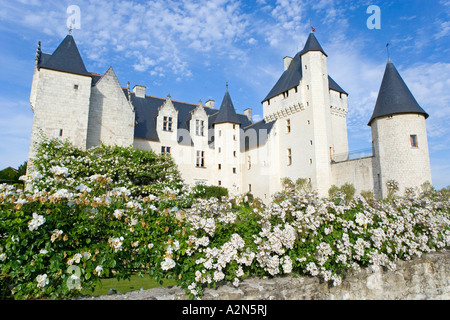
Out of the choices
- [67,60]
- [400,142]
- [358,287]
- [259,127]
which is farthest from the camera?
[259,127]

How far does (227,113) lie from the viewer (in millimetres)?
27734

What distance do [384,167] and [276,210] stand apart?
17.7 m

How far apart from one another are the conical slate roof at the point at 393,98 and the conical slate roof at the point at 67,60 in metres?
21.3

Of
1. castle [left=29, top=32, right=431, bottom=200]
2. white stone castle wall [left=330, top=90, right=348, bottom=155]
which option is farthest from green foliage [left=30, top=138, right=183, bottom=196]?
white stone castle wall [left=330, top=90, right=348, bottom=155]

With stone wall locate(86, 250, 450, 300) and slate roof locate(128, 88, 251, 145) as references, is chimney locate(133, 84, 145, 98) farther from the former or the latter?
stone wall locate(86, 250, 450, 300)

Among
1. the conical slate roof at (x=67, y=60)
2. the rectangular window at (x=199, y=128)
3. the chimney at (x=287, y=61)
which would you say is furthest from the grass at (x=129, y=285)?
the chimney at (x=287, y=61)

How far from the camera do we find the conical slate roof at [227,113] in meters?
27.5

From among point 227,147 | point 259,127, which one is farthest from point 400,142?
point 227,147

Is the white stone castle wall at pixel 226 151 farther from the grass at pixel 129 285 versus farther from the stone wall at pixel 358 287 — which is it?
the grass at pixel 129 285

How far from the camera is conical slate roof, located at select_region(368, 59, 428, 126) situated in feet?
62.0

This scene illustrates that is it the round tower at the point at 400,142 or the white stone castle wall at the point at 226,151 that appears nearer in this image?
the round tower at the point at 400,142

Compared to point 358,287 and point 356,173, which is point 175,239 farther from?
point 356,173

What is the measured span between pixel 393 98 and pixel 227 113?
47.6ft

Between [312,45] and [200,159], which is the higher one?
[312,45]
